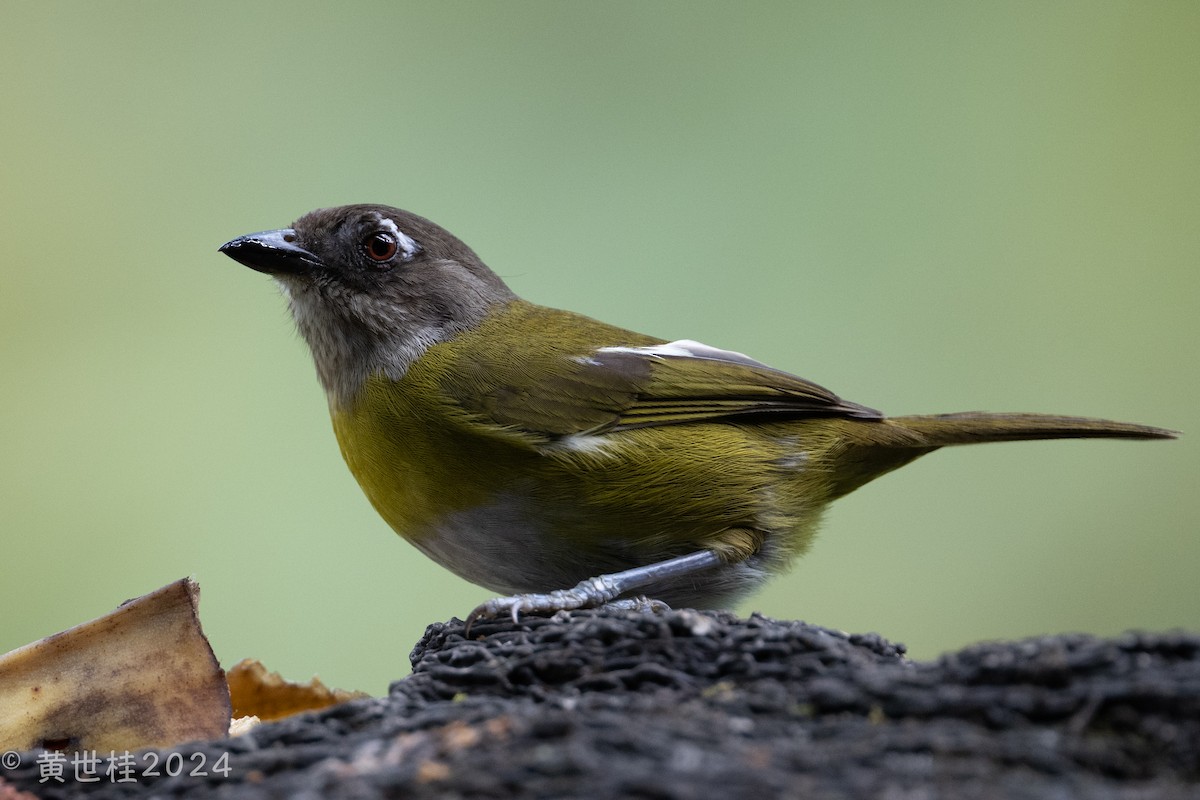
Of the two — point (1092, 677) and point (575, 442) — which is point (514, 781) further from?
point (575, 442)

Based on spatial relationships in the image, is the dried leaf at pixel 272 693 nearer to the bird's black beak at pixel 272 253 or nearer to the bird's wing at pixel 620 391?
the bird's wing at pixel 620 391

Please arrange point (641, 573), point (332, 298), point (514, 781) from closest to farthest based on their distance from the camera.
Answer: point (514, 781)
point (641, 573)
point (332, 298)

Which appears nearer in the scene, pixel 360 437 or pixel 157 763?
pixel 157 763

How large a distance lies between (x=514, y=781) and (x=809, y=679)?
64cm

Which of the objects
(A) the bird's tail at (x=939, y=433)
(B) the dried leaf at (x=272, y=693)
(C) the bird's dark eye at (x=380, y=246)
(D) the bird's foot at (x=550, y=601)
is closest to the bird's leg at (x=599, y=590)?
(D) the bird's foot at (x=550, y=601)

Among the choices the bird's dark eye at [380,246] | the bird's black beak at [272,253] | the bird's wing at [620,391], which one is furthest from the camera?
the bird's dark eye at [380,246]

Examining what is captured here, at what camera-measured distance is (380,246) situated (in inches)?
140

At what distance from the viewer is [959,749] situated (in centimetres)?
139

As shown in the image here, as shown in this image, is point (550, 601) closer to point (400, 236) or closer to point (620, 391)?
point (620, 391)

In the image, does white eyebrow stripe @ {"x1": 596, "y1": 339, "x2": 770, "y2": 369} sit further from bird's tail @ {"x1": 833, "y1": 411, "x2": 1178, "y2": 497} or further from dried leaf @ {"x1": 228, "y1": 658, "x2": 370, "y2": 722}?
dried leaf @ {"x1": 228, "y1": 658, "x2": 370, "y2": 722}

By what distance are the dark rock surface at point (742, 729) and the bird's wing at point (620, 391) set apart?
1.08m

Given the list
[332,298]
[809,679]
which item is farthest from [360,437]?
[809,679]

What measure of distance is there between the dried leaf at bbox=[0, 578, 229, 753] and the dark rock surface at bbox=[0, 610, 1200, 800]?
0.25 meters

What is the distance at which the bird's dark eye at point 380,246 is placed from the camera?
11.6 feet
